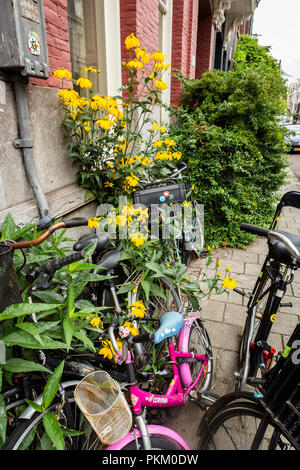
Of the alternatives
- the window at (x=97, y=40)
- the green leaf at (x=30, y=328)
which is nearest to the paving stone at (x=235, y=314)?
the green leaf at (x=30, y=328)

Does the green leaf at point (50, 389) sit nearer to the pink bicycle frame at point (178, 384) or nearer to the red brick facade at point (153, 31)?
the pink bicycle frame at point (178, 384)

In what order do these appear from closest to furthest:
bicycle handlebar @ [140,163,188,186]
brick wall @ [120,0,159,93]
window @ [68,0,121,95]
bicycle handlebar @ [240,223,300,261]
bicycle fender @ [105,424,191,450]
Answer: bicycle fender @ [105,424,191,450]
bicycle handlebar @ [240,223,300,261]
bicycle handlebar @ [140,163,188,186]
window @ [68,0,121,95]
brick wall @ [120,0,159,93]

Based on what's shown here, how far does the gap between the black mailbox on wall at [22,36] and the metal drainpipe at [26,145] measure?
0.16 metres

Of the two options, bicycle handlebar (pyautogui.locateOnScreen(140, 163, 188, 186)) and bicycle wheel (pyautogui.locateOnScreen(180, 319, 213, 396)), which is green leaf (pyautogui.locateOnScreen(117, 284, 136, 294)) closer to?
bicycle wheel (pyautogui.locateOnScreen(180, 319, 213, 396))

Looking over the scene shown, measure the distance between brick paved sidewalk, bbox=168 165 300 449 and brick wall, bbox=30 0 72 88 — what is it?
2.65m

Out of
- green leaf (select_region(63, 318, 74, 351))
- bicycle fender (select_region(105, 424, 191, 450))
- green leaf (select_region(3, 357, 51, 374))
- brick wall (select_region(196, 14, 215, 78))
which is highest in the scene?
brick wall (select_region(196, 14, 215, 78))

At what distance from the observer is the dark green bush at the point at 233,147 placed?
4.79m

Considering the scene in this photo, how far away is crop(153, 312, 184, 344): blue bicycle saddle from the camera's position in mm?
1515

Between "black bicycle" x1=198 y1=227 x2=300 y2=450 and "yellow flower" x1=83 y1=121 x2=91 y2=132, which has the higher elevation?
"yellow flower" x1=83 y1=121 x2=91 y2=132

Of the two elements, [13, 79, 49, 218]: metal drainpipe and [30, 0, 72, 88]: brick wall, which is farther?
[30, 0, 72, 88]: brick wall

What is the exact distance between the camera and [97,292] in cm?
212

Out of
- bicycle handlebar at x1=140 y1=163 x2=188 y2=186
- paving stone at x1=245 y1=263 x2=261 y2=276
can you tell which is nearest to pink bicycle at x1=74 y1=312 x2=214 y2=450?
bicycle handlebar at x1=140 y1=163 x2=188 y2=186

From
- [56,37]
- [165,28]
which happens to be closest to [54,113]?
[56,37]

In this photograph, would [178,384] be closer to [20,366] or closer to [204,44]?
[20,366]
